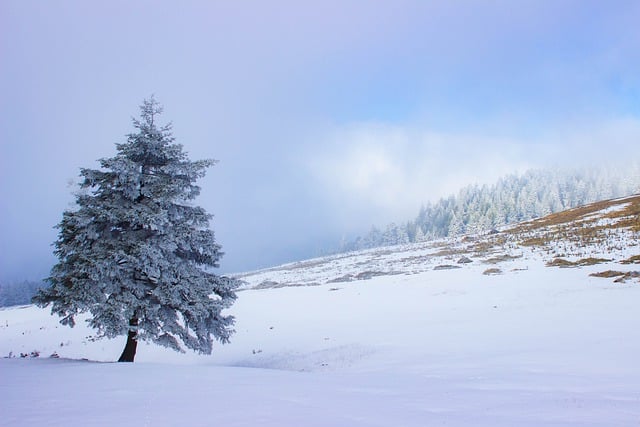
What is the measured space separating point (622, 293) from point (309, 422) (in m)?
15.5

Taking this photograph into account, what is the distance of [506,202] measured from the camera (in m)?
115

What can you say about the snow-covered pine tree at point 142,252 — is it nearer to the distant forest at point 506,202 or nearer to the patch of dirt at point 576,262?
the patch of dirt at point 576,262

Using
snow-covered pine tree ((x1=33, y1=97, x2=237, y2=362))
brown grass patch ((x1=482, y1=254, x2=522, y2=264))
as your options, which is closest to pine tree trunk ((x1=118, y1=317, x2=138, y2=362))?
snow-covered pine tree ((x1=33, y1=97, x2=237, y2=362))

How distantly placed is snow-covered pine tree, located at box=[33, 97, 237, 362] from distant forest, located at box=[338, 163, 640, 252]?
91.3 m

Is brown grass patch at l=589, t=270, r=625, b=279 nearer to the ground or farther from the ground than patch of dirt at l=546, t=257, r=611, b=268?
nearer to the ground

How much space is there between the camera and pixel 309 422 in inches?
184

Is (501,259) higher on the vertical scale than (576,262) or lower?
higher

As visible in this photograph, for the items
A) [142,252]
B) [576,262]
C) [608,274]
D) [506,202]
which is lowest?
[608,274]

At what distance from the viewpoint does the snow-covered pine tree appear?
10.8 metres

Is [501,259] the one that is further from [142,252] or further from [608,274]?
[142,252]

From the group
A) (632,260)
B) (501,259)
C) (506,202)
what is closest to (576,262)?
(632,260)

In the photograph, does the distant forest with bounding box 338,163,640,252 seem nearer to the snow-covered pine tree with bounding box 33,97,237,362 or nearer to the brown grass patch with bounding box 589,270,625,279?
the brown grass patch with bounding box 589,270,625,279

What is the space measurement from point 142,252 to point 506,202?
122 meters

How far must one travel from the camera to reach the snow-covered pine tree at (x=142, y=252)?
425 inches
